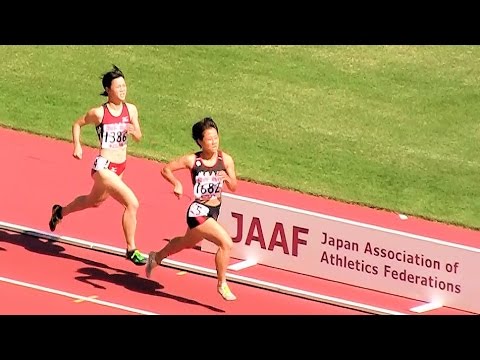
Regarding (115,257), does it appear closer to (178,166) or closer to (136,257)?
(136,257)

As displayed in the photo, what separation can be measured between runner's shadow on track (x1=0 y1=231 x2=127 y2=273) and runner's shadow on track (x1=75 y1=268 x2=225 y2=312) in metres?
0.26

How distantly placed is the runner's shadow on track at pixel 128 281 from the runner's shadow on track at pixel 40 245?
26 centimetres

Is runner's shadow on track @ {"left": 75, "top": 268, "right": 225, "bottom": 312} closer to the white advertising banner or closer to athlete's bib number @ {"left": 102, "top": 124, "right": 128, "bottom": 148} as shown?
the white advertising banner

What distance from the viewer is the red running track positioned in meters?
17.2

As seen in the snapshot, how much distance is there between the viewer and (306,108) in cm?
2473

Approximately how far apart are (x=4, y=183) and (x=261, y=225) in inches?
182

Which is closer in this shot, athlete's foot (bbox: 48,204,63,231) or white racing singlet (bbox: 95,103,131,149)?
white racing singlet (bbox: 95,103,131,149)

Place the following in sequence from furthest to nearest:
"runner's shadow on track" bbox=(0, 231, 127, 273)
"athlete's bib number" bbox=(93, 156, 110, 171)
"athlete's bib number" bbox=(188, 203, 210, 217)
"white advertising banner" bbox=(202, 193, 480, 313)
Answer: "runner's shadow on track" bbox=(0, 231, 127, 273)
"athlete's bib number" bbox=(93, 156, 110, 171)
"white advertising banner" bbox=(202, 193, 480, 313)
"athlete's bib number" bbox=(188, 203, 210, 217)

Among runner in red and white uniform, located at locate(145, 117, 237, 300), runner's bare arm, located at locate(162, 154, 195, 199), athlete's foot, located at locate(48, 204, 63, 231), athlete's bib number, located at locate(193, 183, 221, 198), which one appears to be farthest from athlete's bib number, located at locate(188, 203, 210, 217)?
athlete's foot, located at locate(48, 204, 63, 231)

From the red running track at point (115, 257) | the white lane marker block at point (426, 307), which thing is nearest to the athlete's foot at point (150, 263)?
the red running track at point (115, 257)

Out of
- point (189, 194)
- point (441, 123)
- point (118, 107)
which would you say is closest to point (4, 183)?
point (189, 194)

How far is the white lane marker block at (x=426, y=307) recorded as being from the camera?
17.2 m

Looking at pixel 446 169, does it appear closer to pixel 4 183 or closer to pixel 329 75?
pixel 329 75

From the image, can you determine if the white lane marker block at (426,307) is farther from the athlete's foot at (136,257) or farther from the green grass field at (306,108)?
the green grass field at (306,108)
